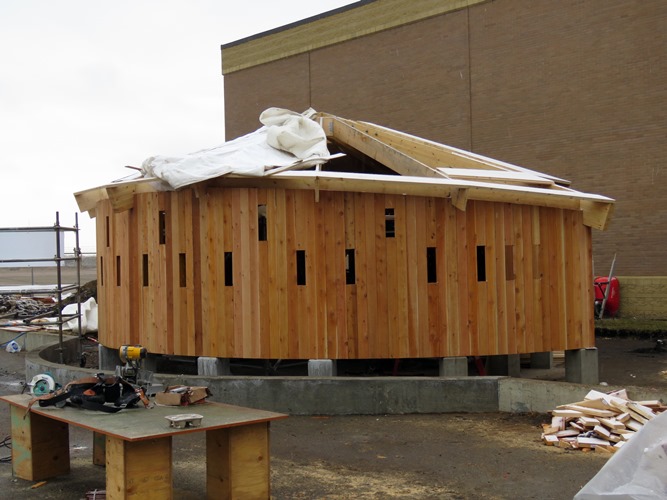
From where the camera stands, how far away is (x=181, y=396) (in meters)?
6.93

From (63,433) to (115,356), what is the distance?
645cm

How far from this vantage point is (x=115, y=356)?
13.5 metres

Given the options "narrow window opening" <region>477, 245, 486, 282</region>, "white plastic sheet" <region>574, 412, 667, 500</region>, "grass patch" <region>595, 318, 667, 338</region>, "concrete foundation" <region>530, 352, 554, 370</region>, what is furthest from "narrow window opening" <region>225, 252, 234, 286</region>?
"grass patch" <region>595, 318, 667, 338</region>

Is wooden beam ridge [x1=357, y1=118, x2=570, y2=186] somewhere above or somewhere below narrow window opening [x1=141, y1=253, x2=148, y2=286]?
above

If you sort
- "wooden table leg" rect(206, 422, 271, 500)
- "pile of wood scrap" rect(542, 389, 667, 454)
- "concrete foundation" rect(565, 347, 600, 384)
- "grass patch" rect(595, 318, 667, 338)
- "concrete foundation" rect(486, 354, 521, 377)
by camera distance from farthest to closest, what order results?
"grass patch" rect(595, 318, 667, 338) → "concrete foundation" rect(486, 354, 521, 377) → "concrete foundation" rect(565, 347, 600, 384) → "pile of wood scrap" rect(542, 389, 667, 454) → "wooden table leg" rect(206, 422, 271, 500)

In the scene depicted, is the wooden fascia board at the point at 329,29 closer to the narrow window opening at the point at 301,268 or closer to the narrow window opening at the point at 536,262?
the narrow window opening at the point at 536,262

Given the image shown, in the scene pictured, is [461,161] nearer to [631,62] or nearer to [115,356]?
[115,356]

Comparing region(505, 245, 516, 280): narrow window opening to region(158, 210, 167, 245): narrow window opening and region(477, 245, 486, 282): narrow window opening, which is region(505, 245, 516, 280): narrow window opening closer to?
region(477, 245, 486, 282): narrow window opening

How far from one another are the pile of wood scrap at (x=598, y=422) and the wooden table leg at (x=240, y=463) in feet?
11.2

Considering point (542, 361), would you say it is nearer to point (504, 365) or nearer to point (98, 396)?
point (504, 365)

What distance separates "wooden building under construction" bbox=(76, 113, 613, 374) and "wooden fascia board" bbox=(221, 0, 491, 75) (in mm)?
16200

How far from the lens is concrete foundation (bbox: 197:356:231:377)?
1109 centimetres

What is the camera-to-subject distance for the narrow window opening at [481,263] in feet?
36.3

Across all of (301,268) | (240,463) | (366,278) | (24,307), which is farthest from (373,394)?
(24,307)
